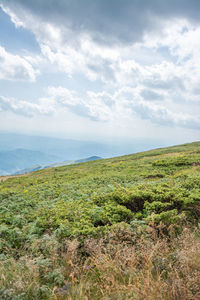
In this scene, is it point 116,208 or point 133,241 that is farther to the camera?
point 116,208

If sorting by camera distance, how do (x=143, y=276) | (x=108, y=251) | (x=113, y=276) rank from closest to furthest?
1. (x=143, y=276)
2. (x=113, y=276)
3. (x=108, y=251)

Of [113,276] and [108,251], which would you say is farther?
[108,251]

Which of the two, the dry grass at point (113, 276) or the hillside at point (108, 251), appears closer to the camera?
the dry grass at point (113, 276)

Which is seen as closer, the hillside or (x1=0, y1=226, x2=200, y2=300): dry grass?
(x1=0, y1=226, x2=200, y2=300): dry grass

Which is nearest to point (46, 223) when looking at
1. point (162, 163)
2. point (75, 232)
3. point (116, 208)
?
point (75, 232)

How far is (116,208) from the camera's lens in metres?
6.80

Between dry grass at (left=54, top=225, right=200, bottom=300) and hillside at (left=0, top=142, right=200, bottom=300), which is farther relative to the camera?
hillside at (left=0, top=142, right=200, bottom=300)

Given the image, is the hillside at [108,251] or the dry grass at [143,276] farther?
the hillside at [108,251]

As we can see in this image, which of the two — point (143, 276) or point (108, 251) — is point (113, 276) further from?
point (108, 251)

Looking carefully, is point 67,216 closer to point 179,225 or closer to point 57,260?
point 57,260

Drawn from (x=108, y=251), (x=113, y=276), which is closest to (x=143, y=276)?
(x=113, y=276)

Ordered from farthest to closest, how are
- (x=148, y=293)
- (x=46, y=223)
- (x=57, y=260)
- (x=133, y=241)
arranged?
(x=46, y=223) → (x=133, y=241) → (x=57, y=260) → (x=148, y=293)

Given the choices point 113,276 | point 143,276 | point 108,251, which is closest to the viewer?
point 143,276

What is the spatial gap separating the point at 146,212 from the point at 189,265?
117 inches
